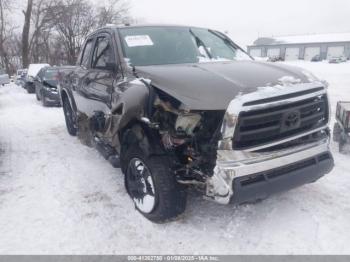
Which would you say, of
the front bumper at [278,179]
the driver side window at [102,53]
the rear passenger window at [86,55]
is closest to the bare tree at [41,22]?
the rear passenger window at [86,55]

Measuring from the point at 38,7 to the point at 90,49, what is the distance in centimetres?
3217

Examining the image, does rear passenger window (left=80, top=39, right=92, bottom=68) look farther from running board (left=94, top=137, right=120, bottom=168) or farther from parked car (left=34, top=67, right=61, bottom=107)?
parked car (left=34, top=67, right=61, bottom=107)

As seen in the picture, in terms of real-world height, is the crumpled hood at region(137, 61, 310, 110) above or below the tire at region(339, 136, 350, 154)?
above

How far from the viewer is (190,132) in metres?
2.94

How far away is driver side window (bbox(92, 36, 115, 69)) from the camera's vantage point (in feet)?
13.6

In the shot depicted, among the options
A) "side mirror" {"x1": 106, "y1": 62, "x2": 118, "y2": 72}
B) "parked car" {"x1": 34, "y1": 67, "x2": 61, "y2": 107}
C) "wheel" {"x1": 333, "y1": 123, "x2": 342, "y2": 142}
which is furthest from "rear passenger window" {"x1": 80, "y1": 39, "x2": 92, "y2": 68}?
"parked car" {"x1": 34, "y1": 67, "x2": 61, "y2": 107}

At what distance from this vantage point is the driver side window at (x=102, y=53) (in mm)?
4156

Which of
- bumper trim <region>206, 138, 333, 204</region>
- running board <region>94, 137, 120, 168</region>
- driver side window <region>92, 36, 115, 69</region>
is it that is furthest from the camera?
driver side window <region>92, 36, 115, 69</region>

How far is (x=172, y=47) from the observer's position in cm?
412

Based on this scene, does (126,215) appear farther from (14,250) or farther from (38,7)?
(38,7)

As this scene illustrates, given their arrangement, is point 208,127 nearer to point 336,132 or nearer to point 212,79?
point 212,79

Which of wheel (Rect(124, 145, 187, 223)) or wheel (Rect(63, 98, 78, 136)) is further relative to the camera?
wheel (Rect(63, 98, 78, 136))

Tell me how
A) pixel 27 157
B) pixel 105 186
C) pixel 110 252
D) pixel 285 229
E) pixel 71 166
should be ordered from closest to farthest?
pixel 110 252 → pixel 285 229 → pixel 105 186 → pixel 71 166 → pixel 27 157

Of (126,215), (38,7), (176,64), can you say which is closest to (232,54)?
(176,64)
